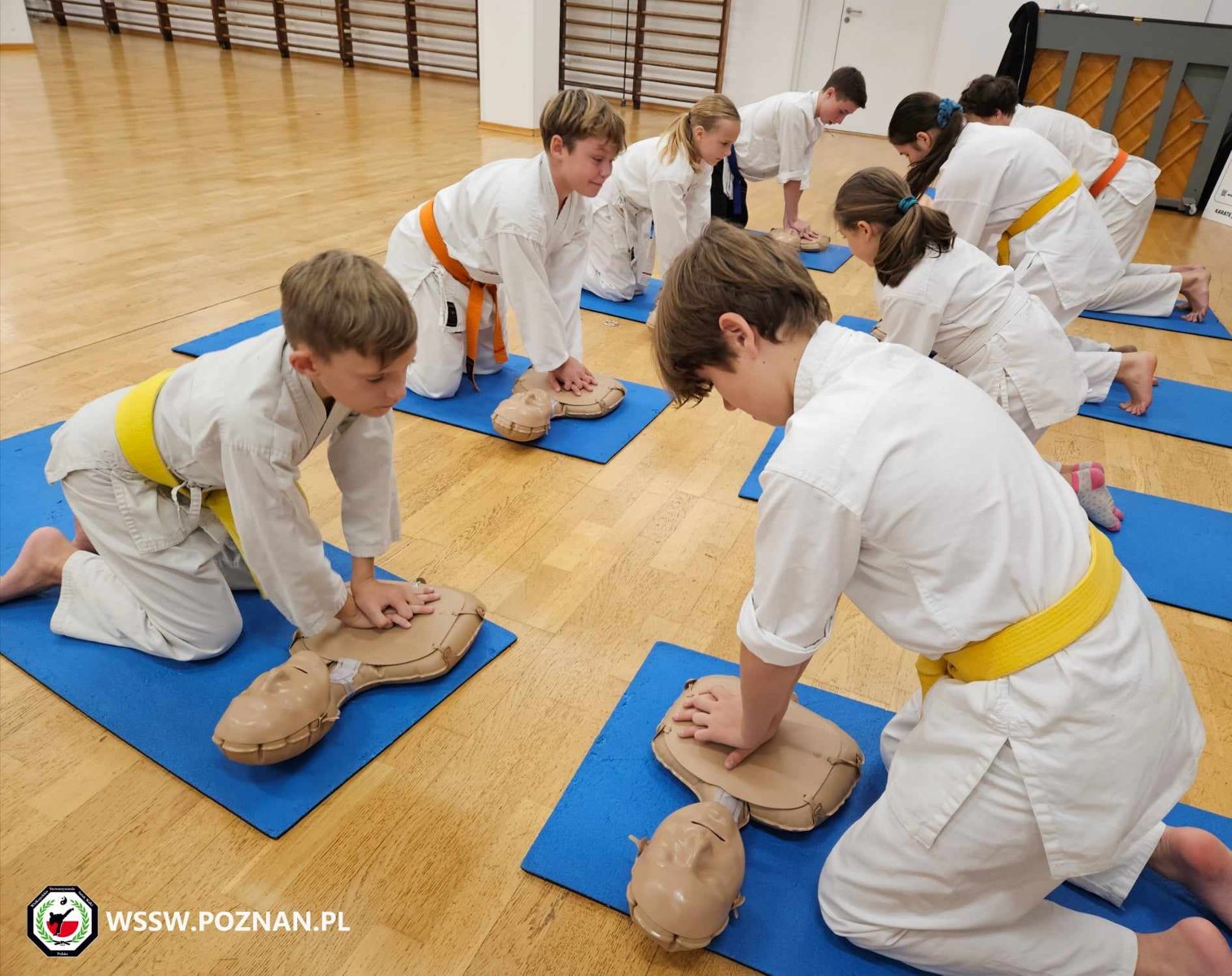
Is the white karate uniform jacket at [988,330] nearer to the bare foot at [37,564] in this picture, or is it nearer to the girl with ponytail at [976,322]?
the girl with ponytail at [976,322]

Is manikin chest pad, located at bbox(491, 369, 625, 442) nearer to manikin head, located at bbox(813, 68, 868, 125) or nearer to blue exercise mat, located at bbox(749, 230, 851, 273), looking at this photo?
blue exercise mat, located at bbox(749, 230, 851, 273)

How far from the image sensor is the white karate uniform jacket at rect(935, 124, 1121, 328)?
286cm

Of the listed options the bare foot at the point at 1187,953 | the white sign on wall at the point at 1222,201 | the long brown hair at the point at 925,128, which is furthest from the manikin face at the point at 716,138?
the white sign on wall at the point at 1222,201

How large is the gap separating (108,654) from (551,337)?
155 centimetres

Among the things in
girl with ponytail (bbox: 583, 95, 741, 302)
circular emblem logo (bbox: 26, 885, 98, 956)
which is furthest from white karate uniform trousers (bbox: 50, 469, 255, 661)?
girl with ponytail (bbox: 583, 95, 741, 302)

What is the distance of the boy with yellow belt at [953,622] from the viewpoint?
1.03 metres

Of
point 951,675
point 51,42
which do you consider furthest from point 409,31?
point 951,675

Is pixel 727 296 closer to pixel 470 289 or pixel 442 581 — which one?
pixel 442 581

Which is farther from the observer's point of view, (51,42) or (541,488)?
(51,42)

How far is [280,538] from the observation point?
1.50 metres

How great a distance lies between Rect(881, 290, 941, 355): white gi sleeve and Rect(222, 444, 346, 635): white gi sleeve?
1.57 metres

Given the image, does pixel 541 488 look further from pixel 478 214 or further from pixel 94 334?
pixel 94 334

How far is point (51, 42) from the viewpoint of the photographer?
1057 centimetres

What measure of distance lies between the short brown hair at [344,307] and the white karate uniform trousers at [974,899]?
1039mm
